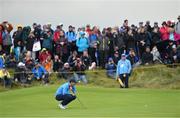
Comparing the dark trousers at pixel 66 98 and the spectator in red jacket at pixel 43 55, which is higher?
the spectator in red jacket at pixel 43 55

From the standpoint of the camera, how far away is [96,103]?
90.9 ft

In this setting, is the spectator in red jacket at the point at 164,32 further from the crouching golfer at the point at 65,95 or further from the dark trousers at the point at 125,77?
the crouching golfer at the point at 65,95

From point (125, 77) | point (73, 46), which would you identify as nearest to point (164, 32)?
point (125, 77)

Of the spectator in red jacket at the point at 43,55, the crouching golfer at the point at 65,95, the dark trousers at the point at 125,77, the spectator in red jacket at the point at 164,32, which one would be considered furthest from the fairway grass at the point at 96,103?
the spectator in red jacket at the point at 164,32

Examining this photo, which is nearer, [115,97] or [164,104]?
[164,104]

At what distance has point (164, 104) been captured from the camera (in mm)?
26250

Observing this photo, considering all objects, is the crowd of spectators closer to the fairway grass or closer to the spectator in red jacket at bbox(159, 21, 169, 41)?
the spectator in red jacket at bbox(159, 21, 169, 41)

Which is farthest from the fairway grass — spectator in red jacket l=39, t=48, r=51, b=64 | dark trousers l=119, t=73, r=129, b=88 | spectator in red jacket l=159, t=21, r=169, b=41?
spectator in red jacket l=159, t=21, r=169, b=41

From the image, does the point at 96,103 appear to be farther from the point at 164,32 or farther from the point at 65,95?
the point at 164,32

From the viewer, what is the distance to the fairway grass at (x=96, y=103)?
22.9 meters

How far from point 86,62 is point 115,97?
6.03 metres

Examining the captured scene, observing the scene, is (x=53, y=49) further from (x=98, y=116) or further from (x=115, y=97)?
(x=98, y=116)

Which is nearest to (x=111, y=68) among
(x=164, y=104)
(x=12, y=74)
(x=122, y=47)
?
(x=122, y=47)

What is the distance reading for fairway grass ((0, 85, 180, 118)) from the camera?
22.9 m
